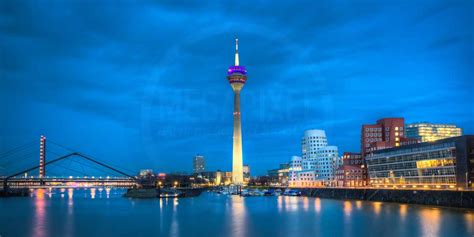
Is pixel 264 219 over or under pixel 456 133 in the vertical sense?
under

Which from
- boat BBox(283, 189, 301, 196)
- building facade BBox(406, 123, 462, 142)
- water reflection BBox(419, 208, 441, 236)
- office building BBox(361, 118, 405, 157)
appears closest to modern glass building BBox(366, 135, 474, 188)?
water reflection BBox(419, 208, 441, 236)

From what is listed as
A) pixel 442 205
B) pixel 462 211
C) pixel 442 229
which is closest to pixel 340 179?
pixel 442 205

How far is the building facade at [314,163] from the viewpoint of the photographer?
532 feet

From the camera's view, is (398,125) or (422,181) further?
(398,125)

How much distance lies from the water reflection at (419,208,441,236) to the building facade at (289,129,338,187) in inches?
3762

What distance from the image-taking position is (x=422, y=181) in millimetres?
91750

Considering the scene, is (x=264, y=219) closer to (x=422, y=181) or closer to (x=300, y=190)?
(x=422, y=181)

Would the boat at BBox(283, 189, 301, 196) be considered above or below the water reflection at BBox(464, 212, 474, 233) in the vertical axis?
below

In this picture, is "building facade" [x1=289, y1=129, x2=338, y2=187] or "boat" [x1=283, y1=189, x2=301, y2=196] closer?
"boat" [x1=283, y1=189, x2=301, y2=196]

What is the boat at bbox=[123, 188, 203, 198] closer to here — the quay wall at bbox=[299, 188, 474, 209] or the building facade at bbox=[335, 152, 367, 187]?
the quay wall at bbox=[299, 188, 474, 209]

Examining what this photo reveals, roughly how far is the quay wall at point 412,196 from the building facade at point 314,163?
38.5 m

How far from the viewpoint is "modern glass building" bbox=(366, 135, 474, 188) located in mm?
77625

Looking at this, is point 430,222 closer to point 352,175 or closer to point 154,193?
point 352,175

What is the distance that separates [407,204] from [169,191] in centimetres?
7908
